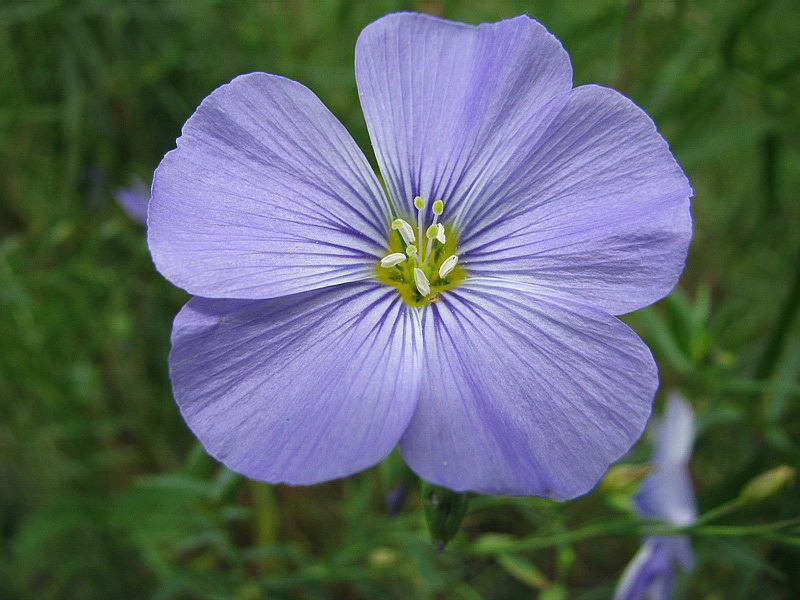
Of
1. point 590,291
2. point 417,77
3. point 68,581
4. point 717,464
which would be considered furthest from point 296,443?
point 717,464

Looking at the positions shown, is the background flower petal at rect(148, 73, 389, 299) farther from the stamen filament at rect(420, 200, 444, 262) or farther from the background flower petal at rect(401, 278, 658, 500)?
the background flower petal at rect(401, 278, 658, 500)

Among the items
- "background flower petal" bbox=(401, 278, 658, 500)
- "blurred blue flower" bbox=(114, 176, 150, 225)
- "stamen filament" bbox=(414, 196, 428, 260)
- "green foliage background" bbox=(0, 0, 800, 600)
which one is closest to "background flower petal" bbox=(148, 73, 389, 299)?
"stamen filament" bbox=(414, 196, 428, 260)

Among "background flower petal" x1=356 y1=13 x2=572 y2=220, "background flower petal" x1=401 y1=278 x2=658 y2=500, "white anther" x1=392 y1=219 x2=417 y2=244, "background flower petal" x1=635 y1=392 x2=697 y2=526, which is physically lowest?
"background flower petal" x1=635 y1=392 x2=697 y2=526

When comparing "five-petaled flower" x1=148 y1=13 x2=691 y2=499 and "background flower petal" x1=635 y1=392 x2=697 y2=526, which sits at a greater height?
"five-petaled flower" x1=148 y1=13 x2=691 y2=499

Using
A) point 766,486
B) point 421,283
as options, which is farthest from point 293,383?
point 766,486

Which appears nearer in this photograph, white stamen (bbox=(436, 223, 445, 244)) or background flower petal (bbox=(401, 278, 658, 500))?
background flower petal (bbox=(401, 278, 658, 500))

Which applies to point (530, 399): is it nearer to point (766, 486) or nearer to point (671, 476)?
point (766, 486)

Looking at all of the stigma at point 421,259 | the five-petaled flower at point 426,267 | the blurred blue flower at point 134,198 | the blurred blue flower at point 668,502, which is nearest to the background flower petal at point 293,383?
the five-petaled flower at point 426,267
